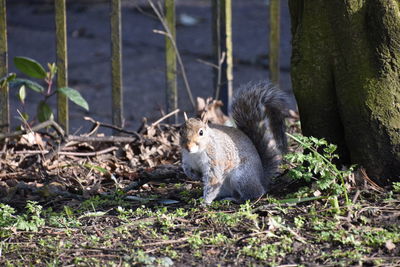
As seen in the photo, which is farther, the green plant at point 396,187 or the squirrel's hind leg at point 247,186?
the squirrel's hind leg at point 247,186

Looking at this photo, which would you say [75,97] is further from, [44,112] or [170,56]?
[170,56]

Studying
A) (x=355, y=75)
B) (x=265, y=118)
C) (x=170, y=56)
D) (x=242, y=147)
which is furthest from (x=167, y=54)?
(x=355, y=75)

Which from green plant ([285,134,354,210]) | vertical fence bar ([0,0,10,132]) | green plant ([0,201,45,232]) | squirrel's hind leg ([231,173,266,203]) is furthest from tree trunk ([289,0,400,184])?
vertical fence bar ([0,0,10,132])

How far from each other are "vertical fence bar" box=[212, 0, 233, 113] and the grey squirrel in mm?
1268

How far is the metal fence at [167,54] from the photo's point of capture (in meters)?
4.90

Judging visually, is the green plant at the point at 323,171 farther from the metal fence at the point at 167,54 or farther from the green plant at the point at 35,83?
the metal fence at the point at 167,54

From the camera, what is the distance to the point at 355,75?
344 centimetres

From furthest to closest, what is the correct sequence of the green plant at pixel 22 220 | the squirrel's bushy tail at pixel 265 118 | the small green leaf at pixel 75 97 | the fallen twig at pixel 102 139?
the fallen twig at pixel 102 139, the small green leaf at pixel 75 97, the squirrel's bushy tail at pixel 265 118, the green plant at pixel 22 220

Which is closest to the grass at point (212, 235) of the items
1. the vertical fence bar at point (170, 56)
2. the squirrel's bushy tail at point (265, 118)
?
the squirrel's bushy tail at point (265, 118)

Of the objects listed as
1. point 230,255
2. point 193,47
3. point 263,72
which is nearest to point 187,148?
point 230,255

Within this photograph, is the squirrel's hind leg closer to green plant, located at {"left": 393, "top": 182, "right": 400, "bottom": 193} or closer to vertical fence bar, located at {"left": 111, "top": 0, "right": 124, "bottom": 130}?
green plant, located at {"left": 393, "top": 182, "right": 400, "bottom": 193}

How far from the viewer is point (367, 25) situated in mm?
3414

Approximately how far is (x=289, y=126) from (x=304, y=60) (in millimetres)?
1487

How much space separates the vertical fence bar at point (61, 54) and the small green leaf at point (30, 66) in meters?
0.18
